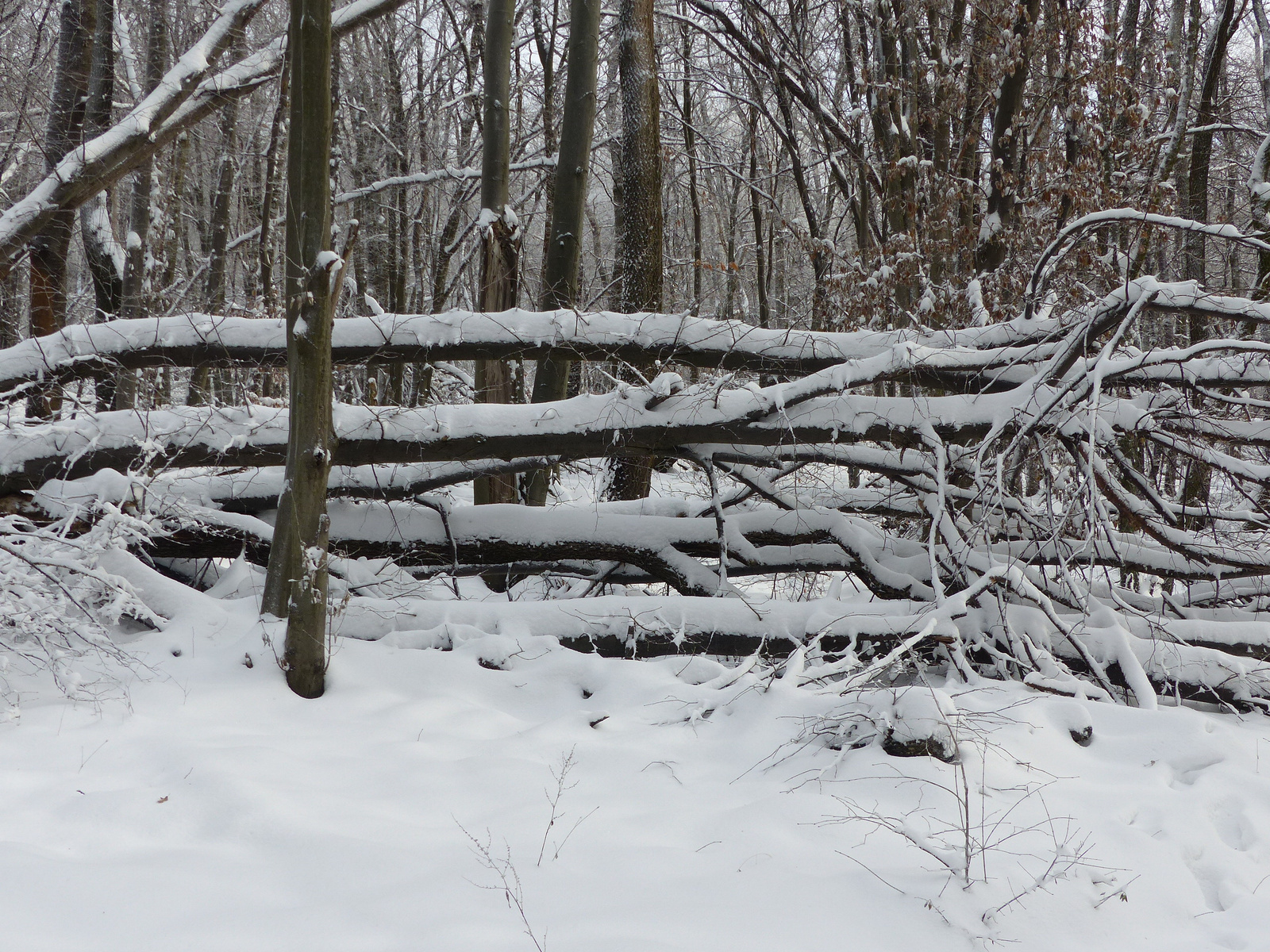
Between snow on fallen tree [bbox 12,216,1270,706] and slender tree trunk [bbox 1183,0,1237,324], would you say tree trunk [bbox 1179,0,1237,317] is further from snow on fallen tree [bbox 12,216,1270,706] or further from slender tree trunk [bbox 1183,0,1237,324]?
snow on fallen tree [bbox 12,216,1270,706]

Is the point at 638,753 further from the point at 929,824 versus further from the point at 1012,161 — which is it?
the point at 1012,161

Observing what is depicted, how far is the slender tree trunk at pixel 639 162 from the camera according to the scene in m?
6.99

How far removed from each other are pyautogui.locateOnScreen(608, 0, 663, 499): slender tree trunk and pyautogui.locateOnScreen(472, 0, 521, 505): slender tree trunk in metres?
0.95

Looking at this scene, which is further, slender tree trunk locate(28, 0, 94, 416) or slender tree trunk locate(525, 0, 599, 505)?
slender tree trunk locate(28, 0, 94, 416)

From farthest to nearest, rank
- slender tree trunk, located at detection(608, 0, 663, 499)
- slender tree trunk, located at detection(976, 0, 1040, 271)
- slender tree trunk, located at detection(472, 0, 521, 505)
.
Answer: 1. slender tree trunk, located at detection(976, 0, 1040, 271)
2. slender tree trunk, located at detection(608, 0, 663, 499)
3. slender tree trunk, located at detection(472, 0, 521, 505)

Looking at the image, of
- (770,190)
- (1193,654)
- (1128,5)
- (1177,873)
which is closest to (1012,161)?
(1128,5)

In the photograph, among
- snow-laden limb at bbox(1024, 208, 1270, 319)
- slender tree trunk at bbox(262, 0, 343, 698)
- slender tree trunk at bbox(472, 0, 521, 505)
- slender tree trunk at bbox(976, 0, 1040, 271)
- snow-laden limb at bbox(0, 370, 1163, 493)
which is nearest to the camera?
slender tree trunk at bbox(262, 0, 343, 698)

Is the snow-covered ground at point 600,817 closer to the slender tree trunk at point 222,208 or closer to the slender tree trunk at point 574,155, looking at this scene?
the slender tree trunk at point 574,155

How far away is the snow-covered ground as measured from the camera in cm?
209

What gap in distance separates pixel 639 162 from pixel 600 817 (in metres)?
5.75

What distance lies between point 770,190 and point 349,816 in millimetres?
17899

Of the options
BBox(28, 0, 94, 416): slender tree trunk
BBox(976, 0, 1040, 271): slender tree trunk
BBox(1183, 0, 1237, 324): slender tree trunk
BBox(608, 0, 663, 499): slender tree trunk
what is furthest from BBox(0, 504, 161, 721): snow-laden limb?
BBox(1183, 0, 1237, 324): slender tree trunk

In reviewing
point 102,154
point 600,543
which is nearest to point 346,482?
point 600,543

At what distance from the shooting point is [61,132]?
287 inches
